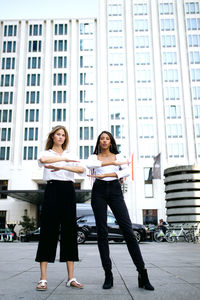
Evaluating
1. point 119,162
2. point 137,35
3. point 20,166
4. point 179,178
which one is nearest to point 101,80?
point 137,35

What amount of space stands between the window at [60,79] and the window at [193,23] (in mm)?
20001

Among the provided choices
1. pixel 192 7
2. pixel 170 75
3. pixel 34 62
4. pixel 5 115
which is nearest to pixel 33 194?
pixel 5 115

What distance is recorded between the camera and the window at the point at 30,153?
39.3 m

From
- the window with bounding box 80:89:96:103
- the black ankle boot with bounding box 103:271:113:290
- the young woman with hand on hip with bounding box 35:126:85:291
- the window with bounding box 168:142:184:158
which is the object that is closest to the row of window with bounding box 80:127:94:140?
the window with bounding box 80:89:96:103

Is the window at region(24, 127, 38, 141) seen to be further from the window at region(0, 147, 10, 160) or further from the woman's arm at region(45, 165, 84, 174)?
the woman's arm at region(45, 165, 84, 174)

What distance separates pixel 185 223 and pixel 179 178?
141 inches

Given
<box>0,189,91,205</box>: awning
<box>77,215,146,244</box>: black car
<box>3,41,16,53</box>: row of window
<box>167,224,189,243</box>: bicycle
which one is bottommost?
<box>167,224,189,243</box>: bicycle

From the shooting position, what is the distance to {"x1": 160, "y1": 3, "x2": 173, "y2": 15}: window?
45.3m

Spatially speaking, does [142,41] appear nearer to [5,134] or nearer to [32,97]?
[32,97]

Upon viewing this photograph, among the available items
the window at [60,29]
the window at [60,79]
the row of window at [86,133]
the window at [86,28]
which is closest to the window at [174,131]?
the row of window at [86,133]

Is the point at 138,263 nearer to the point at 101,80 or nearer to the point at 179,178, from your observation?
the point at 179,178

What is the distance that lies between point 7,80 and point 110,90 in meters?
15.0

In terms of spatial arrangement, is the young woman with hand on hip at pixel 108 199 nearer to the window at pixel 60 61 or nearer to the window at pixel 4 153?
the window at pixel 4 153

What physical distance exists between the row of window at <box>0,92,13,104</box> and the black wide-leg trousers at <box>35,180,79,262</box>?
1603 inches
